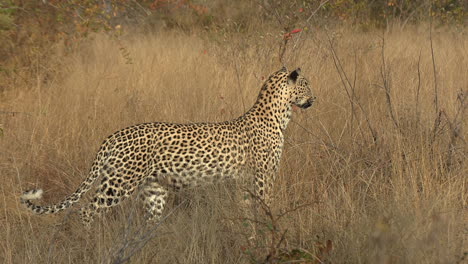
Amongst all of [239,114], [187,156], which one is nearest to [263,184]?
[187,156]

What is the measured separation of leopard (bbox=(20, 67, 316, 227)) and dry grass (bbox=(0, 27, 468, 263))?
160mm

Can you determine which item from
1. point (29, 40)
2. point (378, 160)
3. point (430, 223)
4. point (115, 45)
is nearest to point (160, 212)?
point (378, 160)

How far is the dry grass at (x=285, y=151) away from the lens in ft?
13.1

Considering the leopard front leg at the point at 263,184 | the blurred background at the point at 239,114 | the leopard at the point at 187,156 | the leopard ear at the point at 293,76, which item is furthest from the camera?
the leopard ear at the point at 293,76

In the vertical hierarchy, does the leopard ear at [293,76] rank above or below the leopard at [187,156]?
above

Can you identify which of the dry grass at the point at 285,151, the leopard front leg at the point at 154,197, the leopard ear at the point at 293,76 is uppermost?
the leopard ear at the point at 293,76

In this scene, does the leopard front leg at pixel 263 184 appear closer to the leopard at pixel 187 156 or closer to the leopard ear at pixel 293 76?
the leopard at pixel 187 156

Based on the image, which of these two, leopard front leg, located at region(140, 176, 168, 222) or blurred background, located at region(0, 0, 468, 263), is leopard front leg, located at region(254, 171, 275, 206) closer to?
blurred background, located at region(0, 0, 468, 263)

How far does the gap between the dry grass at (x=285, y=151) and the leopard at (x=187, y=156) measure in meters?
0.16

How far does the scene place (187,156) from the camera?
5074 millimetres

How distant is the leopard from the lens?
16.1 ft

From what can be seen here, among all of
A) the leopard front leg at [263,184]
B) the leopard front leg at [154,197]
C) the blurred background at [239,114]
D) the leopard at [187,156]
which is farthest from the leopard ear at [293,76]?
the leopard front leg at [154,197]

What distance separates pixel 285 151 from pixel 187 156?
1224 mm

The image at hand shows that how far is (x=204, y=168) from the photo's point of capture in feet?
16.9
